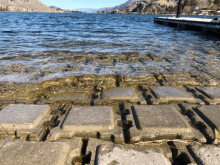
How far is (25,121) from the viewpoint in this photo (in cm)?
184

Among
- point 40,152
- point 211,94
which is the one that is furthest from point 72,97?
point 211,94

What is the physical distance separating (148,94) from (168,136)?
3.57ft

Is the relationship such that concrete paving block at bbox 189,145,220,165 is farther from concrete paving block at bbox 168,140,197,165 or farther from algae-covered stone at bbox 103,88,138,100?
algae-covered stone at bbox 103,88,138,100

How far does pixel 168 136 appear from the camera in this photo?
1.69m

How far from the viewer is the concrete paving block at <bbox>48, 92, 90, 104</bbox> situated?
254cm

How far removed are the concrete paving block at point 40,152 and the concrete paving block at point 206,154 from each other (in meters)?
1.11

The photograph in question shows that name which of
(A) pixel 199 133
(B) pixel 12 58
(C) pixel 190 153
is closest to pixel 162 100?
(A) pixel 199 133

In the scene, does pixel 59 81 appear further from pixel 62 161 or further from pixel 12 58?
pixel 12 58

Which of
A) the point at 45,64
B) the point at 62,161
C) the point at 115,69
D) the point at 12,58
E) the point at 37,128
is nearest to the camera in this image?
the point at 62,161

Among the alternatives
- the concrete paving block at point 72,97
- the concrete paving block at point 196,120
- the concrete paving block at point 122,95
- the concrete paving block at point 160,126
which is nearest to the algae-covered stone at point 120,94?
the concrete paving block at point 122,95

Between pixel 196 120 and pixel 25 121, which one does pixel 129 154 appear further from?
pixel 25 121

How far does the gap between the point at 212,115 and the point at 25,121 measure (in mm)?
2429

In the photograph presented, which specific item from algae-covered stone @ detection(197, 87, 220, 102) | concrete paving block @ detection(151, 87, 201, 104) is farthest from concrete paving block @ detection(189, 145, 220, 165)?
algae-covered stone @ detection(197, 87, 220, 102)

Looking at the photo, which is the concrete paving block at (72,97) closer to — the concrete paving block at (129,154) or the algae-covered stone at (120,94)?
the algae-covered stone at (120,94)
